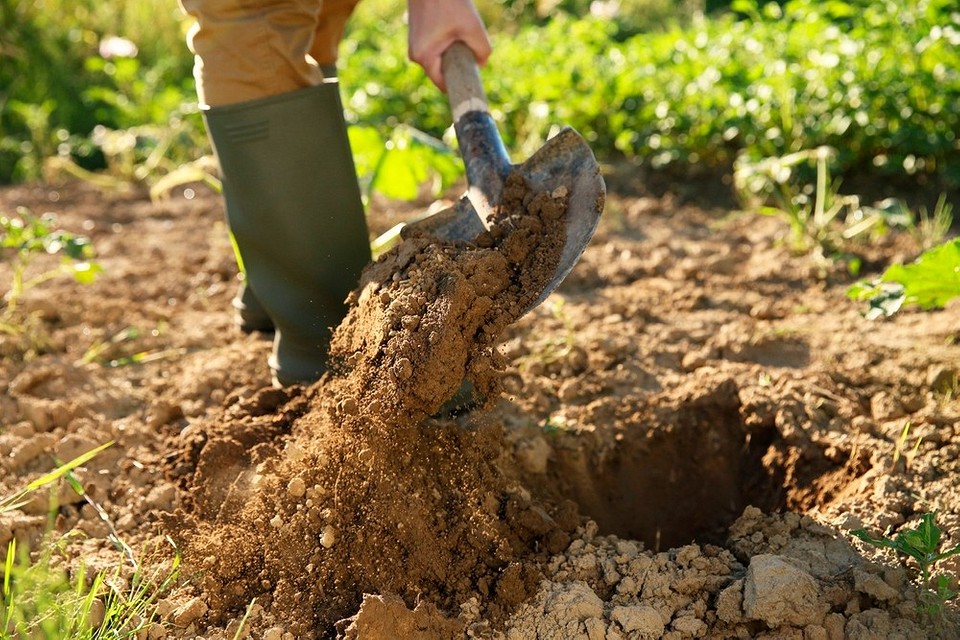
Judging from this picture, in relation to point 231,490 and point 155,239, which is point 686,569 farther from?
point 155,239

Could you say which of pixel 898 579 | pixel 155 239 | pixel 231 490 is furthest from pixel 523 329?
pixel 155 239

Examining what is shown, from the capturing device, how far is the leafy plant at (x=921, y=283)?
6.61 ft

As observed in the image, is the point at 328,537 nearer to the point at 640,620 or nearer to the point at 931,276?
the point at 640,620

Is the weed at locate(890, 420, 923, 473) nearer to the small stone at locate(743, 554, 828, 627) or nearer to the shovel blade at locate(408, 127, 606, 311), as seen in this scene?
the small stone at locate(743, 554, 828, 627)

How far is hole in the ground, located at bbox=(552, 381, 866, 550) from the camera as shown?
90.4 inches

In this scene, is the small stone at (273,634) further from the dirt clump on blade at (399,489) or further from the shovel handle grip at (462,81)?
the shovel handle grip at (462,81)

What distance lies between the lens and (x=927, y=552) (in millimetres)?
1679

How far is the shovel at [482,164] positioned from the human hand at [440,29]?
0.08 feet

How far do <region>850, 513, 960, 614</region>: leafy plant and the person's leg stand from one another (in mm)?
1247

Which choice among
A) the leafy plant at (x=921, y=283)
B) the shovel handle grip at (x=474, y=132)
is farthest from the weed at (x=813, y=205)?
the shovel handle grip at (x=474, y=132)

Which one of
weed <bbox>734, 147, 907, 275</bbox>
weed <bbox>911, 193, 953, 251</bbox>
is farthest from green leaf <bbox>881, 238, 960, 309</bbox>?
weed <bbox>911, 193, 953, 251</bbox>

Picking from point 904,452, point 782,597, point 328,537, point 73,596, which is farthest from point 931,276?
point 73,596

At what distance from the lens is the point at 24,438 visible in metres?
2.36

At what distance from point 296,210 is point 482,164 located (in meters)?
0.44
